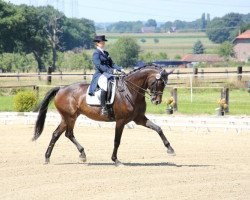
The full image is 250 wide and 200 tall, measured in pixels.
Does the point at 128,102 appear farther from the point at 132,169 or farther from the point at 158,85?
the point at 132,169

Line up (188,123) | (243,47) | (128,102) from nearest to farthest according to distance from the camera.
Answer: (128,102) < (188,123) < (243,47)

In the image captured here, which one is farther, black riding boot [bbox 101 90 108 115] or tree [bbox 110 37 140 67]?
tree [bbox 110 37 140 67]

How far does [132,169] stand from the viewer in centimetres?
1263

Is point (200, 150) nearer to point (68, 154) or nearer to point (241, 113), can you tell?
point (68, 154)

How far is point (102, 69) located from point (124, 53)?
65.5m

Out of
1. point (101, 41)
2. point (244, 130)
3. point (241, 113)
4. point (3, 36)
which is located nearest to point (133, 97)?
point (101, 41)

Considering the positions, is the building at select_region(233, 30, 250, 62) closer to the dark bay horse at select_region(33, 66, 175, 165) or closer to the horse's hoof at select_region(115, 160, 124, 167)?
the dark bay horse at select_region(33, 66, 175, 165)

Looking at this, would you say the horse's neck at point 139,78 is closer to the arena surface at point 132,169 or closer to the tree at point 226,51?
the arena surface at point 132,169

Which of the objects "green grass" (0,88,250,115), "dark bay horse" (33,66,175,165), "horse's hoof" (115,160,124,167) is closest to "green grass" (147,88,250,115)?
"green grass" (0,88,250,115)

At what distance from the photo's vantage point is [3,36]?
63844 millimetres

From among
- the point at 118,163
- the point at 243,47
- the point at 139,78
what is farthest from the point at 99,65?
the point at 243,47

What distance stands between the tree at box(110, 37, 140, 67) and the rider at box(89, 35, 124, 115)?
208ft

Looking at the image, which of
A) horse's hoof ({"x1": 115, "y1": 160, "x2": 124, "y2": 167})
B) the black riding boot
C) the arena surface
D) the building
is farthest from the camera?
the building

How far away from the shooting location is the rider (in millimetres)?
13312
